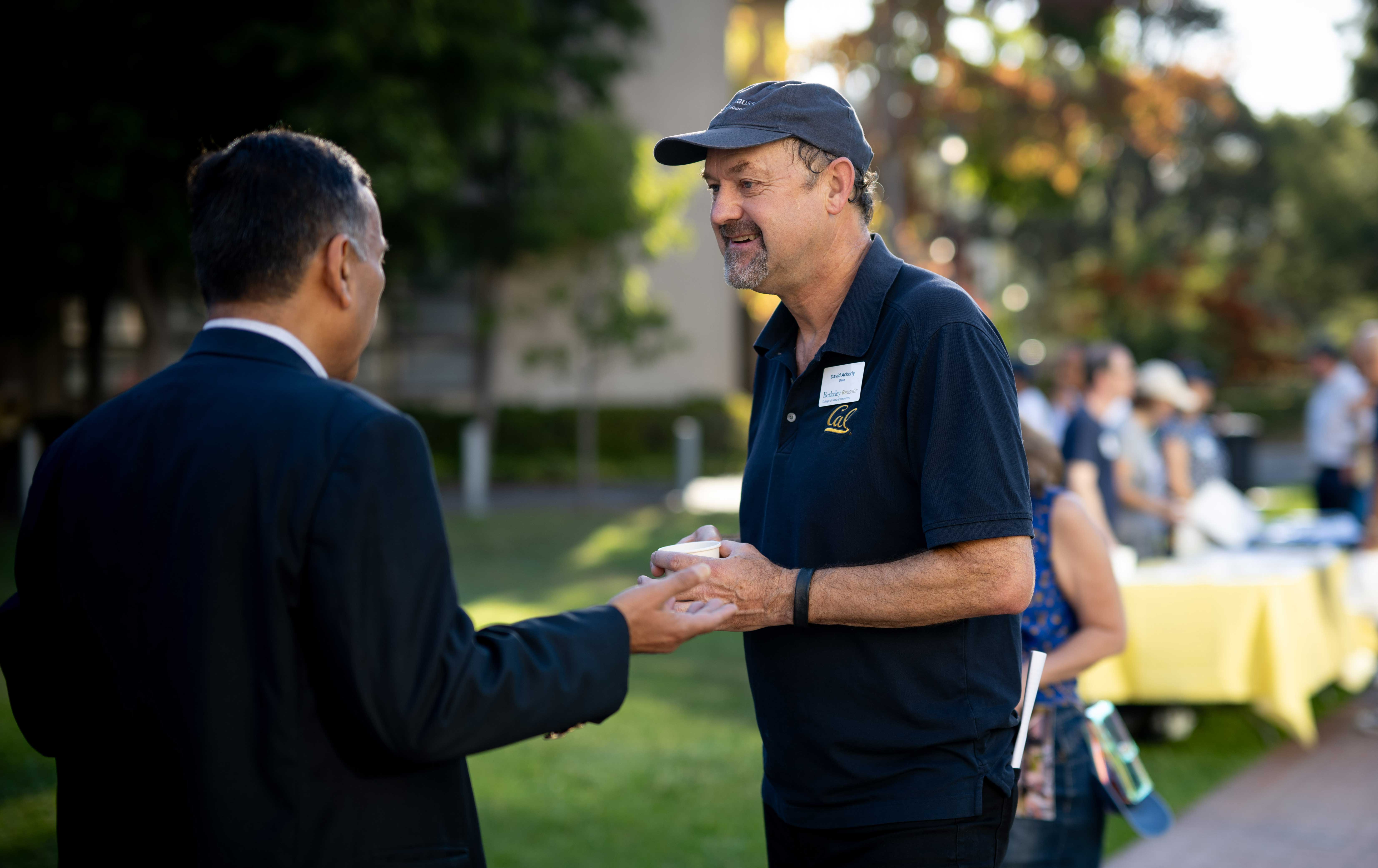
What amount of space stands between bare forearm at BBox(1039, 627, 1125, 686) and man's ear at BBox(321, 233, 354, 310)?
2.32 m

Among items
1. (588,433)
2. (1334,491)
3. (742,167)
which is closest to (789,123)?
(742,167)

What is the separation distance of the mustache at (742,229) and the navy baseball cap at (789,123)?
0.53 ft

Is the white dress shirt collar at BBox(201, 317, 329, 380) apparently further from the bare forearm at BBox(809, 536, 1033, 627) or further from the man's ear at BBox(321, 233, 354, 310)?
the bare forearm at BBox(809, 536, 1033, 627)

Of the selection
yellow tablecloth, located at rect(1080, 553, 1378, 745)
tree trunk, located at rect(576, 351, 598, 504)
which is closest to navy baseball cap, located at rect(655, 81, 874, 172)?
yellow tablecloth, located at rect(1080, 553, 1378, 745)

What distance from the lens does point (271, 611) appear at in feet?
5.15

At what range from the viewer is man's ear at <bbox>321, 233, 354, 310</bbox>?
1.78 metres

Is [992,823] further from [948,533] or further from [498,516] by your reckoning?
[498,516]

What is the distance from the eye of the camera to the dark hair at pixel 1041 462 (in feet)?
11.4

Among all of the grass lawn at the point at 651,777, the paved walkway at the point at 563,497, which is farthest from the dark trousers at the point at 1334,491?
the paved walkway at the point at 563,497

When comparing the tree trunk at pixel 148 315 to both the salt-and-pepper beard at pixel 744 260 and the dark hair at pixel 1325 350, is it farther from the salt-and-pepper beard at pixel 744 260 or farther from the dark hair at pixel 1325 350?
the salt-and-pepper beard at pixel 744 260

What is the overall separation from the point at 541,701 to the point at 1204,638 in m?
5.55

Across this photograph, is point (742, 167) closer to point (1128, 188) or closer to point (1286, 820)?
point (1286, 820)

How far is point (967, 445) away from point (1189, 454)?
8039 mm

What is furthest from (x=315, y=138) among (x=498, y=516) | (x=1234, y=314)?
(x=1234, y=314)
